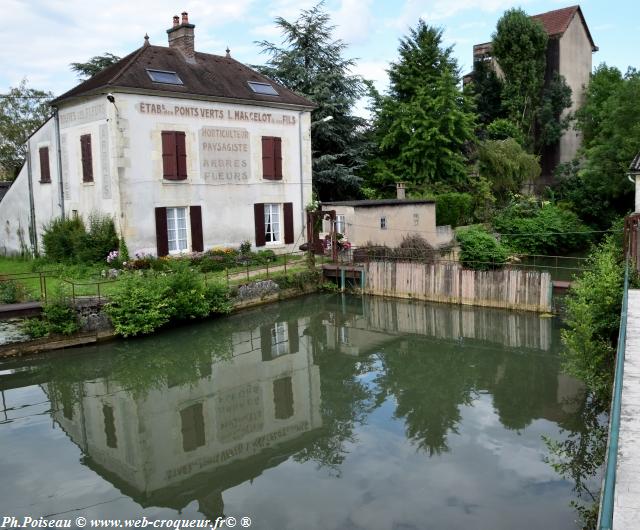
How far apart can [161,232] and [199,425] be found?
10889mm

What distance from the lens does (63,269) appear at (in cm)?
1950

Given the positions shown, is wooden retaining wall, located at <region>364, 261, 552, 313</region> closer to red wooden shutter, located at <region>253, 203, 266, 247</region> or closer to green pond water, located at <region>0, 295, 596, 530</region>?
green pond water, located at <region>0, 295, 596, 530</region>

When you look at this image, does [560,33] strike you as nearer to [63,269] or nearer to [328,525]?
[63,269]

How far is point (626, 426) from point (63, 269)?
674 inches

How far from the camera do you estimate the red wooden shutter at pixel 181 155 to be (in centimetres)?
2091

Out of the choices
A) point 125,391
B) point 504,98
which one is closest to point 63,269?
point 125,391

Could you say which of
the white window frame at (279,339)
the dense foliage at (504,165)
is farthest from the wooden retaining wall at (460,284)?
the dense foliage at (504,165)

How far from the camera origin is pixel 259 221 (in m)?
23.4

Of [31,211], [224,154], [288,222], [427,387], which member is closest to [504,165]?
[288,222]

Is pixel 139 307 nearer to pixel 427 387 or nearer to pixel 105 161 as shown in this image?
pixel 105 161

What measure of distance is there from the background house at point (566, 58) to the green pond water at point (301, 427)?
24.0 m

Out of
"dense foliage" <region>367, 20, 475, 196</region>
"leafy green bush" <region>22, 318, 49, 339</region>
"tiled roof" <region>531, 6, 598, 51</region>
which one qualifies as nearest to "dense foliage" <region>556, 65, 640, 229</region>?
"tiled roof" <region>531, 6, 598, 51</region>

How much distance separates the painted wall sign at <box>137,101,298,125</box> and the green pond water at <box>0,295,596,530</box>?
7.53 meters

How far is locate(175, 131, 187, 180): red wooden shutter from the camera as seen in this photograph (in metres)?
20.9
